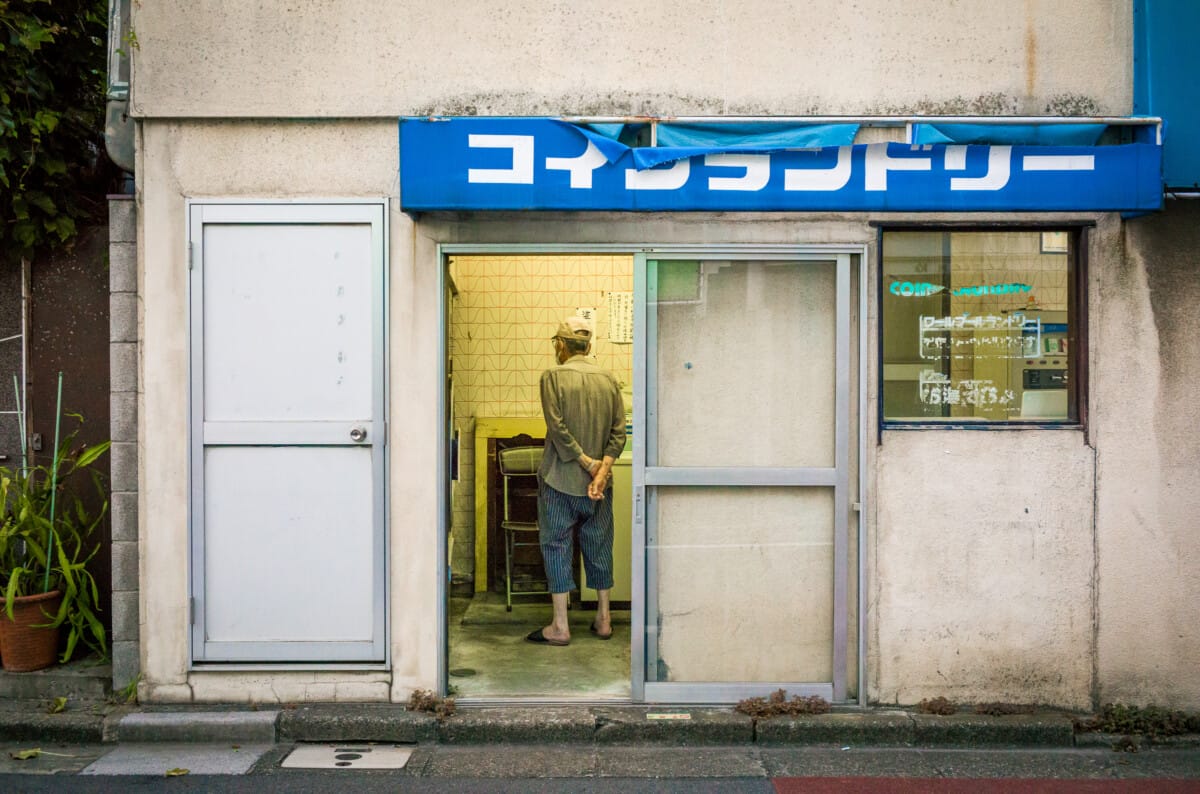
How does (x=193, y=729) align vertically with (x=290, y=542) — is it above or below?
below

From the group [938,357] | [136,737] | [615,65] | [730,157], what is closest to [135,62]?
[615,65]

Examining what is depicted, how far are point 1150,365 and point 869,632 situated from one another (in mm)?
2165

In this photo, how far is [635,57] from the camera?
5797 mm

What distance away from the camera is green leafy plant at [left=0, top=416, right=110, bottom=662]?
19.8 feet

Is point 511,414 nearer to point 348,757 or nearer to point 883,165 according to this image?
point 348,757

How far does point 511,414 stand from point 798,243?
361 centimetres

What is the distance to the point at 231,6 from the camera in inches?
226

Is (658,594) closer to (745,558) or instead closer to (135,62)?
(745,558)

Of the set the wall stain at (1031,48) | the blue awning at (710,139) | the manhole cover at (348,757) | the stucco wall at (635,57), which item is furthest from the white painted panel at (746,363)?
the manhole cover at (348,757)

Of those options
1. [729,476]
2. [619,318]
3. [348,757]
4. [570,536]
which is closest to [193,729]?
[348,757]

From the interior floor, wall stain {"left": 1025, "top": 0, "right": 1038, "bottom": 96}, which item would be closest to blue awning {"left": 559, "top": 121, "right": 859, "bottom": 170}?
wall stain {"left": 1025, "top": 0, "right": 1038, "bottom": 96}

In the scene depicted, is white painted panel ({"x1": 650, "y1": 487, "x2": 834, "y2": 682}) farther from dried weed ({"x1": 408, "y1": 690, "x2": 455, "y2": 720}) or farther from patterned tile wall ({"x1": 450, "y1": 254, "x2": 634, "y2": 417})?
patterned tile wall ({"x1": 450, "y1": 254, "x2": 634, "y2": 417})

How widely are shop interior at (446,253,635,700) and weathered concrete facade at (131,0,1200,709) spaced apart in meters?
2.26

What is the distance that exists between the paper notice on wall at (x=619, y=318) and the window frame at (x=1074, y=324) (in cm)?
310
